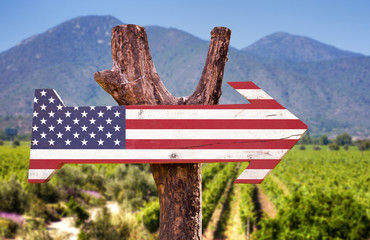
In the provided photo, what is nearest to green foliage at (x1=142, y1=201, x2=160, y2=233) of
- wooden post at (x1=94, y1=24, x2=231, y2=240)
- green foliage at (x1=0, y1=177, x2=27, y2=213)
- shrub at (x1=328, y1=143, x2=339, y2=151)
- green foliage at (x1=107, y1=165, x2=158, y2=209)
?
green foliage at (x1=107, y1=165, x2=158, y2=209)

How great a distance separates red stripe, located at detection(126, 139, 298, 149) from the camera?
1.91 m

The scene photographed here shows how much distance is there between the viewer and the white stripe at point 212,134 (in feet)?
6.27

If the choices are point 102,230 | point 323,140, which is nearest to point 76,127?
point 102,230

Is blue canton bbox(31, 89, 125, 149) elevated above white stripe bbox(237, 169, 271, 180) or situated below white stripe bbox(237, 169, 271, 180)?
above

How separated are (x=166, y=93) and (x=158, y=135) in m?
0.44

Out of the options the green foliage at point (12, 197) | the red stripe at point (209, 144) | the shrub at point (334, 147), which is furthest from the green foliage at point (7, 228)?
the shrub at point (334, 147)

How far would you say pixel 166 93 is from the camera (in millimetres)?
2227

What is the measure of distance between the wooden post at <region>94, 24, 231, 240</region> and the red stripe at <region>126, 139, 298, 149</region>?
199 millimetres

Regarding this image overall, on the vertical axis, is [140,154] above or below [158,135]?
below

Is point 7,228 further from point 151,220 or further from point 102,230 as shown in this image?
point 151,220

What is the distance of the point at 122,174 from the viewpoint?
21.5m

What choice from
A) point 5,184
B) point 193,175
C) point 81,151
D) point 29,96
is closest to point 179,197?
point 193,175

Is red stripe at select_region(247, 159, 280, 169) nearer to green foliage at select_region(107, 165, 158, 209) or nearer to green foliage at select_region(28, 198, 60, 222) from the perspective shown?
green foliage at select_region(28, 198, 60, 222)

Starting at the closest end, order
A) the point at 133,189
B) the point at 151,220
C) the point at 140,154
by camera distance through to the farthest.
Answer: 1. the point at 140,154
2. the point at 151,220
3. the point at 133,189
